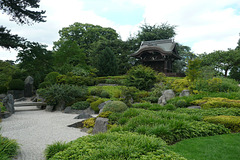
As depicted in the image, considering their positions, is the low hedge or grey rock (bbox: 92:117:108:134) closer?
the low hedge

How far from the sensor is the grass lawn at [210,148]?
3549mm

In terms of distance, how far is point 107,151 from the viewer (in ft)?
9.97

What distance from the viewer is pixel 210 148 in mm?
3941

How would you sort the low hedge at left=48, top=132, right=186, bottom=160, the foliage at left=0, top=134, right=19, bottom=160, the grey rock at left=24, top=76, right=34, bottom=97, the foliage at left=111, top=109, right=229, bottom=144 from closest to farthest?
the low hedge at left=48, top=132, right=186, bottom=160, the foliage at left=0, top=134, right=19, bottom=160, the foliage at left=111, top=109, right=229, bottom=144, the grey rock at left=24, top=76, right=34, bottom=97

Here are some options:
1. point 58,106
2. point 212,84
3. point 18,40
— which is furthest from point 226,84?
point 18,40

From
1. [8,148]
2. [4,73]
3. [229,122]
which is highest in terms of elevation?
[4,73]

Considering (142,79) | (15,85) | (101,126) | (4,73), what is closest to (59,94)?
(101,126)

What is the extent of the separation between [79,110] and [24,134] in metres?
5.02

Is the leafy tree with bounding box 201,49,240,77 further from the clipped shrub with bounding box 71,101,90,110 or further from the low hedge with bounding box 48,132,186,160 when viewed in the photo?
the low hedge with bounding box 48,132,186,160

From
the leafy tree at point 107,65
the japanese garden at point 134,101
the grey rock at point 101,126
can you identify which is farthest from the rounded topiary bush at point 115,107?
the leafy tree at point 107,65

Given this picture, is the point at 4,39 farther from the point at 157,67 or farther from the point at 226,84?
the point at 157,67

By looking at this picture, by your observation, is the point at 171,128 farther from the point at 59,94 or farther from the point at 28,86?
the point at 28,86

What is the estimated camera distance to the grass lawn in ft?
11.6

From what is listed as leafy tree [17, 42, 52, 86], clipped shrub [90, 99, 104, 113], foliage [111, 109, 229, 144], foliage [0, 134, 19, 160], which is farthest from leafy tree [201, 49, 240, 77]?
foliage [0, 134, 19, 160]
